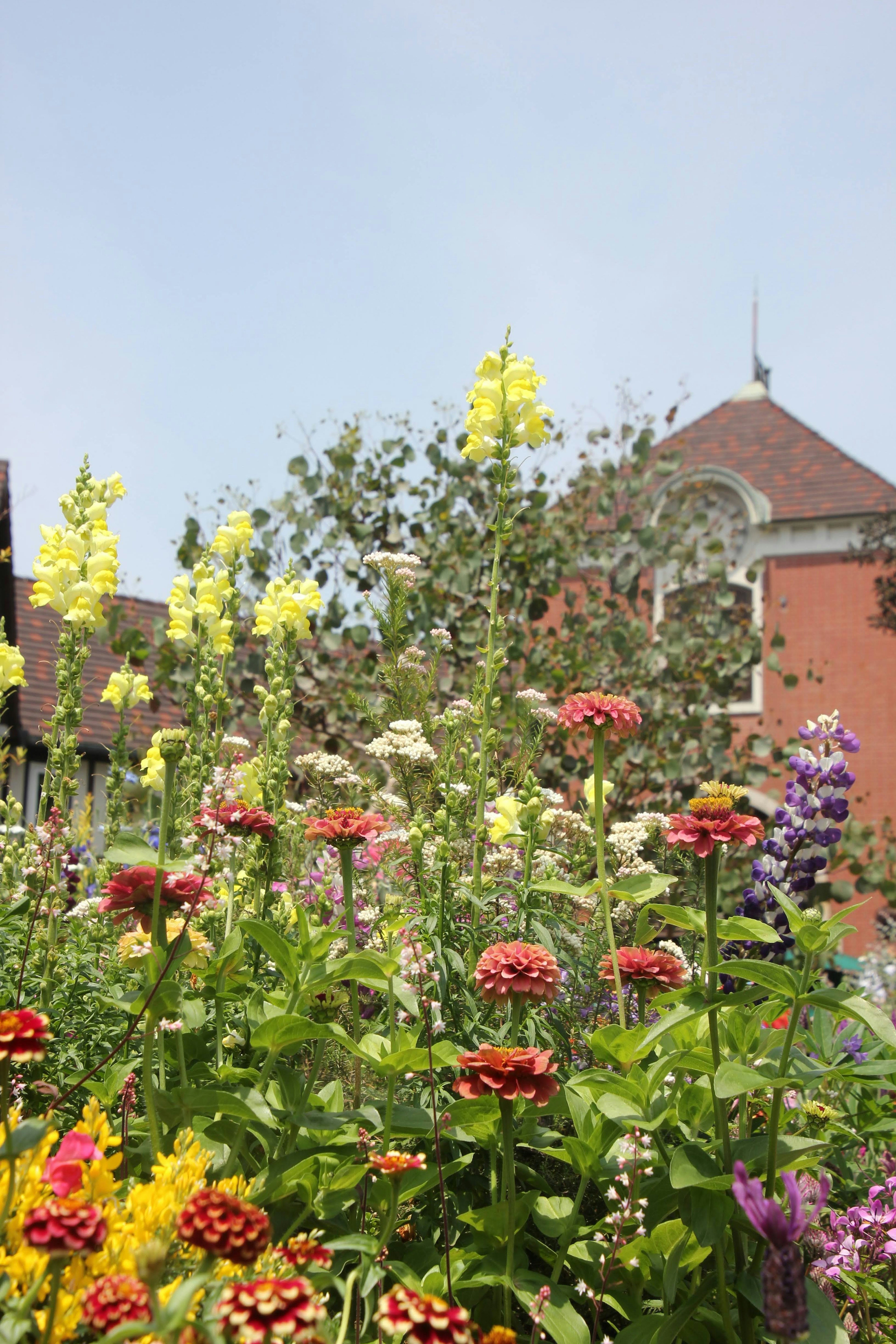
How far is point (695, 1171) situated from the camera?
1465 mm

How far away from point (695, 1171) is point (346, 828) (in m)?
0.85

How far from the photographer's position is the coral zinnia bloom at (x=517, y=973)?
5.42 feet

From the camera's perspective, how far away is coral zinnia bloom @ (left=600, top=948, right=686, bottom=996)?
6.64 ft

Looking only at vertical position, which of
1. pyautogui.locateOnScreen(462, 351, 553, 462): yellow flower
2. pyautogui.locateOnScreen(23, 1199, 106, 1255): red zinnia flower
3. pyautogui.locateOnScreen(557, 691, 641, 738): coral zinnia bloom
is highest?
pyautogui.locateOnScreen(462, 351, 553, 462): yellow flower

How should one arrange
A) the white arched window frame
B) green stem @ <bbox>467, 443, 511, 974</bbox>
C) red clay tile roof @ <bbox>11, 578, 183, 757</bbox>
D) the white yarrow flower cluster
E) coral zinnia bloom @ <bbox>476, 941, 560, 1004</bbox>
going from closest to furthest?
coral zinnia bloom @ <bbox>476, 941, 560, 1004</bbox> → green stem @ <bbox>467, 443, 511, 974</bbox> → the white yarrow flower cluster → red clay tile roof @ <bbox>11, 578, 183, 757</bbox> → the white arched window frame

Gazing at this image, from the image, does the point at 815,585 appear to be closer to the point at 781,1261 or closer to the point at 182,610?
the point at 182,610

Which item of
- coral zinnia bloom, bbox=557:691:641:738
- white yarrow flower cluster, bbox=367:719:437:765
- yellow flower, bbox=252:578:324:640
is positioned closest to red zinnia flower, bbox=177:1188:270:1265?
coral zinnia bloom, bbox=557:691:641:738

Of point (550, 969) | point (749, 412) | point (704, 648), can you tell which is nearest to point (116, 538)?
point (550, 969)

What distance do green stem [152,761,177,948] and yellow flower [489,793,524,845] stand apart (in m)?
0.89

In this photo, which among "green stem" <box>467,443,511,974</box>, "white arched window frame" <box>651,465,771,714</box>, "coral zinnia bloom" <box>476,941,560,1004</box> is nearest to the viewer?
"coral zinnia bloom" <box>476,941,560,1004</box>

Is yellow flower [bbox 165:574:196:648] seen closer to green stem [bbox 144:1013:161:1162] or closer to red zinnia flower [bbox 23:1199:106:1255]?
green stem [bbox 144:1013:161:1162]

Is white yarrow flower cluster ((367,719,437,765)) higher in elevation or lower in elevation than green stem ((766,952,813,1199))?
higher

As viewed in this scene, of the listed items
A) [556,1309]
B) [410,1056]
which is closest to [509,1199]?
[556,1309]

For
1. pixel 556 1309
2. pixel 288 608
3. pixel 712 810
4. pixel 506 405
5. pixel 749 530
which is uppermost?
pixel 749 530
